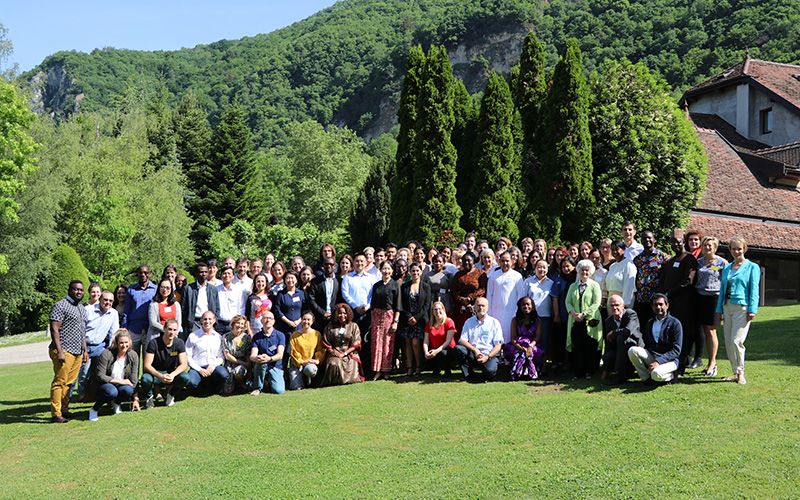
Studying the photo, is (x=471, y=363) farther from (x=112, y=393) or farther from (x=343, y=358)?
(x=112, y=393)

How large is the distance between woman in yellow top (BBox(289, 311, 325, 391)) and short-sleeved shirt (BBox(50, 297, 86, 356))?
3058mm

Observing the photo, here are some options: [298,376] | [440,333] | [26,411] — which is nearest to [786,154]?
[440,333]

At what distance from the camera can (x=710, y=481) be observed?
588 cm

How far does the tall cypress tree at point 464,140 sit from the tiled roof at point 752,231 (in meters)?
8.88

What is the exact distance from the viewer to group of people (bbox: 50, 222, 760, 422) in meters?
9.27

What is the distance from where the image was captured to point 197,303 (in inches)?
428

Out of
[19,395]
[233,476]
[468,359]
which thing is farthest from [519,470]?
[19,395]

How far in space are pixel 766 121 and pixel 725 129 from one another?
2116 mm

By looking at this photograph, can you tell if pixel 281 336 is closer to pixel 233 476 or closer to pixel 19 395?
pixel 233 476

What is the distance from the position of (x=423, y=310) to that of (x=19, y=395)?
747cm

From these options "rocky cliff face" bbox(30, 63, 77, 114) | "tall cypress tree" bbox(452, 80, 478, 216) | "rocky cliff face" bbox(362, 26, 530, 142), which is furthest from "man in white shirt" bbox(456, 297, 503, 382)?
"rocky cliff face" bbox(30, 63, 77, 114)

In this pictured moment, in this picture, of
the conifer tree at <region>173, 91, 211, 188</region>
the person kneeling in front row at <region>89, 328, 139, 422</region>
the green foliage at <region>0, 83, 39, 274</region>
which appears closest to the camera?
the person kneeling in front row at <region>89, 328, 139, 422</region>

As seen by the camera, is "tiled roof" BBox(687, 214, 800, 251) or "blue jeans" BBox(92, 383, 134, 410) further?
"tiled roof" BBox(687, 214, 800, 251)

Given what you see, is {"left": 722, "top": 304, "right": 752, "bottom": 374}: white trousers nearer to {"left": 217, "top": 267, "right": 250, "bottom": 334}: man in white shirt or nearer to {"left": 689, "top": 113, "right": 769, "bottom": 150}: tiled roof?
{"left": 217, "top": 267, "right": 250, "bottom": 334}: man in white shirt
